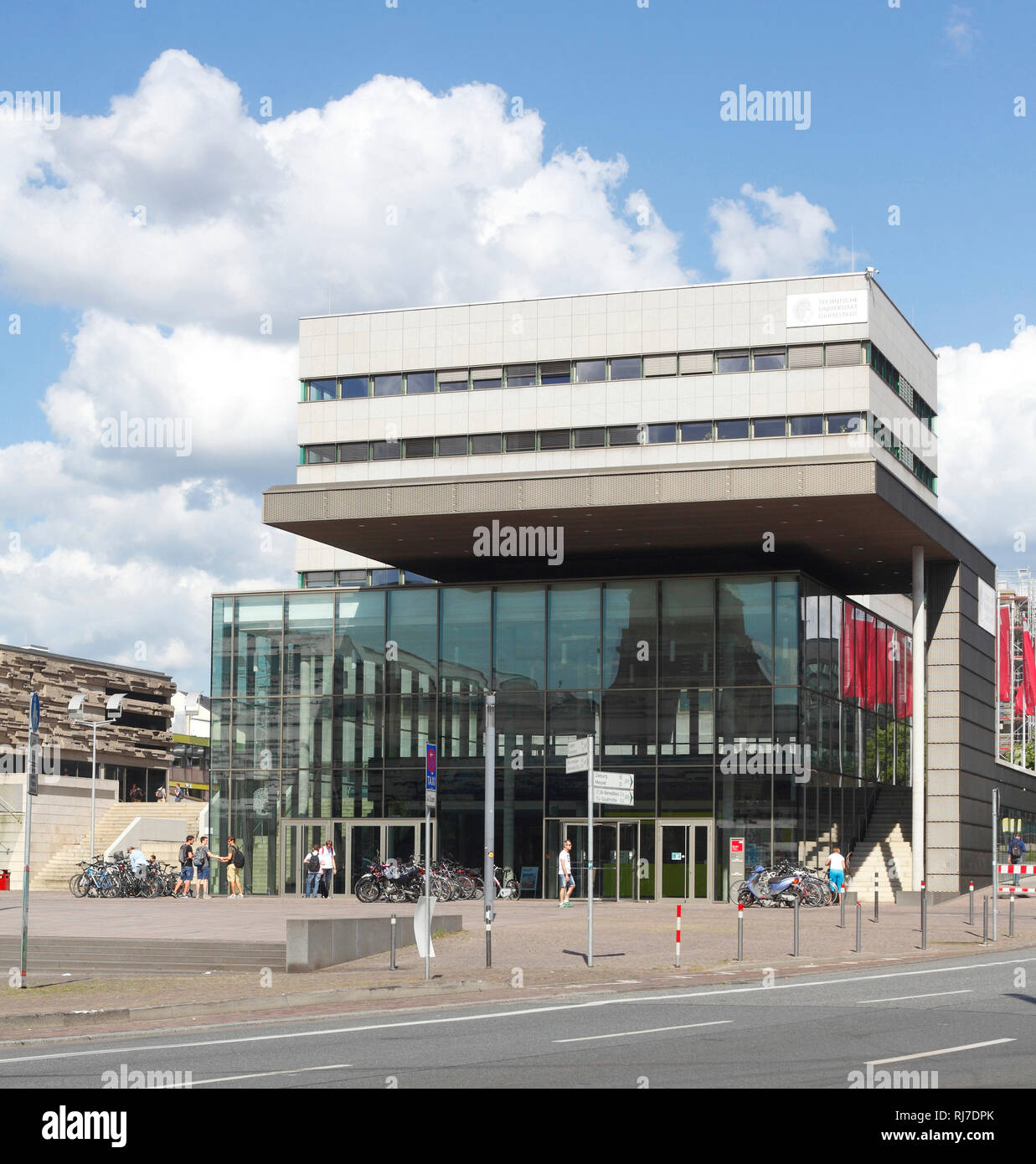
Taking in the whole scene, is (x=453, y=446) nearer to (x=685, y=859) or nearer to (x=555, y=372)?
(x=555, y=372)

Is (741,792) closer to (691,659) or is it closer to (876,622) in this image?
(691,659)

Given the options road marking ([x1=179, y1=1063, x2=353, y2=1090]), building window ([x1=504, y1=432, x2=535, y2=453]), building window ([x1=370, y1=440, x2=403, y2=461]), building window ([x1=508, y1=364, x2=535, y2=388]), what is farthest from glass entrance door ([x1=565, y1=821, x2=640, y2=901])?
road marking ([x1=179, y1=1063, x2=353, y2=1090])

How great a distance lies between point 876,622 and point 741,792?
1137cm

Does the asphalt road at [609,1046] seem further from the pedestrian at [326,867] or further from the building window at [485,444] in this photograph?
the building window at [485,444]

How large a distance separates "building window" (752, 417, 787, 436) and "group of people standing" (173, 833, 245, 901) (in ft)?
86.6

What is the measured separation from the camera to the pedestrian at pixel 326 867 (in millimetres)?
44281

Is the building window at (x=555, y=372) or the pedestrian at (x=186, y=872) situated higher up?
the building window at (x=555, y=372)

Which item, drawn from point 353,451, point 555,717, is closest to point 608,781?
point 555,717

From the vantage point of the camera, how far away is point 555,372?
213 ft

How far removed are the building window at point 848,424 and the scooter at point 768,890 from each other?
24810 mm

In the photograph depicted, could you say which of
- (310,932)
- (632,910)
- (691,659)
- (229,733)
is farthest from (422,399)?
(310,932)

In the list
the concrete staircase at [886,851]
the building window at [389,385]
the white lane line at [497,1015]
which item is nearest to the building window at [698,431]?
the building window at [389,385]

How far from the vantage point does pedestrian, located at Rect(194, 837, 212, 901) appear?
4534cm

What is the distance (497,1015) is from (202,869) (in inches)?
1194
